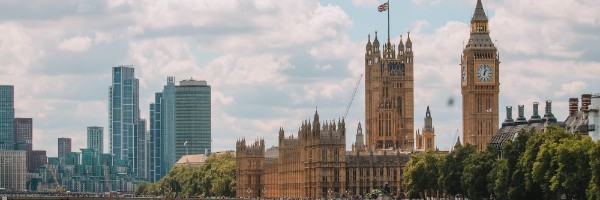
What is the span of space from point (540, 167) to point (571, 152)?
753cm

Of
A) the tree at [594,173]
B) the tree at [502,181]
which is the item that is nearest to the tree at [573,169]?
the tree at [594,173]

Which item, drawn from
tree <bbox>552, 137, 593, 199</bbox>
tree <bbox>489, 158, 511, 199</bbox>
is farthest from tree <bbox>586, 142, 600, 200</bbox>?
tree <bbox>489, 158, 511, 199</bbox>

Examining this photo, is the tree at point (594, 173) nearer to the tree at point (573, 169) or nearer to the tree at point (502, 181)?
the tree at point (573, 169)

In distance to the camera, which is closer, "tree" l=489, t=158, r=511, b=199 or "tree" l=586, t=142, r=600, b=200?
"tree" l=586, t=142, r=600, b=200

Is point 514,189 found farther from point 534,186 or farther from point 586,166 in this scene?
point 586,166

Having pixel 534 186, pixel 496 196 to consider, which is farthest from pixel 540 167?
pixel 496 196

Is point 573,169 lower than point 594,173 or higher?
higher

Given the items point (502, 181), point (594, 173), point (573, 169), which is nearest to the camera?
point (594, 173)

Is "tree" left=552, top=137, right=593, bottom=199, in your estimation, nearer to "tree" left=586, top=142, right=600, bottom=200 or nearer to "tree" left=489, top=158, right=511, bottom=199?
"tree" left=586, top=142, right=600, bottom=200

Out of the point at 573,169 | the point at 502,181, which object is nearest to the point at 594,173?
the point at 573,169

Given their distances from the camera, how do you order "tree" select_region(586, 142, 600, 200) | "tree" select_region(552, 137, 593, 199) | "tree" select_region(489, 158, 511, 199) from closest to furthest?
"tree" select_region(586, 142, 600, 200), "tree" select_region(552, 137, 593, 199), "tree" select_region(489, 158, 511, 199)

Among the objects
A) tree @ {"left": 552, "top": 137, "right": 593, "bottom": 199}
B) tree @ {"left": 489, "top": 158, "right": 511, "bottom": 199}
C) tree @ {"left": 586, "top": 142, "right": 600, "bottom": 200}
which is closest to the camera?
tree @ {"left": 586, "top": 142, "right": 600, "bottom": 200}

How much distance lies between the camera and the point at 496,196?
191500 millimetres

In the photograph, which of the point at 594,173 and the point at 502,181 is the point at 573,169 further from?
the point at 502,181
